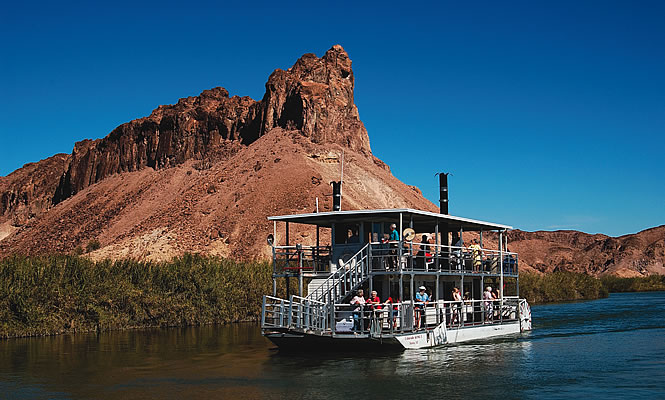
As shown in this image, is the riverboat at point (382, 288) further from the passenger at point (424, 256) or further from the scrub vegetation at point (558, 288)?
the scrub vegetation at point (558, 288)

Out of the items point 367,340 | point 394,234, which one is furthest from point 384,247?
point 367,340

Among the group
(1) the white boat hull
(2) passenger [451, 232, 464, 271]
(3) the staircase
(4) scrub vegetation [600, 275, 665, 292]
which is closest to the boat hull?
(1) the white boat hull

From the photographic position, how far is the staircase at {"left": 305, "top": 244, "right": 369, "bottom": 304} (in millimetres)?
27578

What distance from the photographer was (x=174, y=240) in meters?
92.5

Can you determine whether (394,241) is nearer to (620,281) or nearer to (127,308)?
(127,308)

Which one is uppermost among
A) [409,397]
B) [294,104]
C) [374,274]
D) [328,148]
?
[294,104]

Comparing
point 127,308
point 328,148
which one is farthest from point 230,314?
point 328,148

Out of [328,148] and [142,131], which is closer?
[328,148]

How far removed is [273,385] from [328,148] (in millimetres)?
88800

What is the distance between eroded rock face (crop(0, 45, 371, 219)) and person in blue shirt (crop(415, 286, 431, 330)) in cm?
8370

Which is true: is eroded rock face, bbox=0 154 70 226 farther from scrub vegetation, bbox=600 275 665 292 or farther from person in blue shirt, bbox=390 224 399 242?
person in blue shirt, bbox=390 224 399 242

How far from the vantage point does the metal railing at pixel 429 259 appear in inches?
1085

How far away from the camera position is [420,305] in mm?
27938

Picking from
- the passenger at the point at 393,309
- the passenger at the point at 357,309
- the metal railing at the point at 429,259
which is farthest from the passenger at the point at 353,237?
the passenger at the point at 357,309
